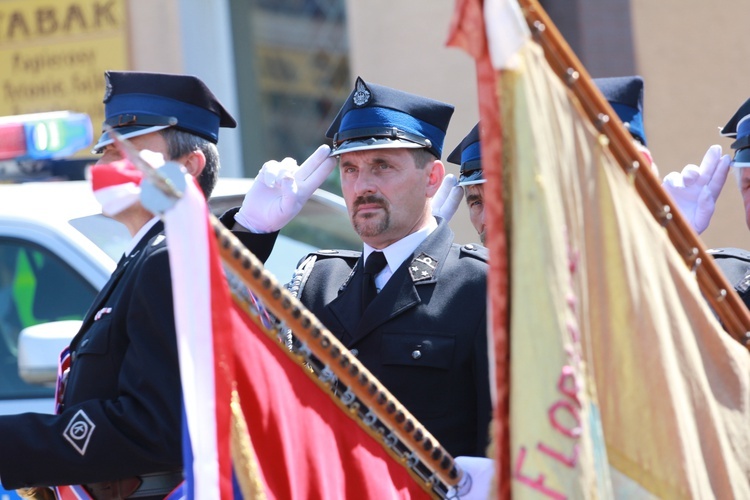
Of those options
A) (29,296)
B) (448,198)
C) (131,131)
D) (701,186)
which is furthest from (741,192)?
(29,296)

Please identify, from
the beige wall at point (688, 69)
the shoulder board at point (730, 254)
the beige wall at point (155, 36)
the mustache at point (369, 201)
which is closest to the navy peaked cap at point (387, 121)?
the mustache at point (369, 201)

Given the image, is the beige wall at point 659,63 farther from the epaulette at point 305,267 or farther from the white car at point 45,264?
the epaulette at point 305,267

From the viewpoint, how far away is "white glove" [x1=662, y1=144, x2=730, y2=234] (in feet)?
12.4

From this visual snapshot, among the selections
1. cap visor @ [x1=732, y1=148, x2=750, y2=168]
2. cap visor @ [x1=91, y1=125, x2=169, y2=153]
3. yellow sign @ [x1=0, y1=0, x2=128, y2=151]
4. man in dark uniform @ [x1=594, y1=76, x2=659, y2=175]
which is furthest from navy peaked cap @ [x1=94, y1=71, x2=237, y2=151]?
yellow sign @ [x1=0, y1=0, x2=128, y2=151]

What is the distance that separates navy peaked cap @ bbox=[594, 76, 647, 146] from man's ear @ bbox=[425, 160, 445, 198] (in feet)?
1.97

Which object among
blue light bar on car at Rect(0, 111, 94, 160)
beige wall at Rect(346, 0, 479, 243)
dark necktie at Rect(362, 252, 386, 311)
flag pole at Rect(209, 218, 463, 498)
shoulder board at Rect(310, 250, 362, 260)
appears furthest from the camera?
beige wall at Rect(346, 0, 479, 243)

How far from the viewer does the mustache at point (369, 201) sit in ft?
10.4

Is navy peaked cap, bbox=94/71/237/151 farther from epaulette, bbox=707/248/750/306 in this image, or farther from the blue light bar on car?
epaulette, bbox=707/248/750/306

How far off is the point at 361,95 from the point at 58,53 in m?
5.20

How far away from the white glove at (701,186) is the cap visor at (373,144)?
1.01 m

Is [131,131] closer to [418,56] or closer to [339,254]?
[339,254]

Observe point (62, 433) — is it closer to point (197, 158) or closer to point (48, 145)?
point (197, 158)

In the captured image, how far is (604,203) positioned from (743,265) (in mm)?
1579

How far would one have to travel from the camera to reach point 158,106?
3.12m
